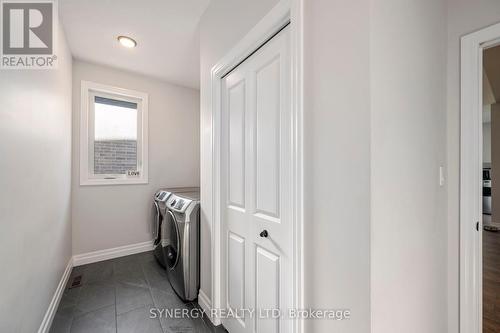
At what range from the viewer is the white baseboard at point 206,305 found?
5.48ft

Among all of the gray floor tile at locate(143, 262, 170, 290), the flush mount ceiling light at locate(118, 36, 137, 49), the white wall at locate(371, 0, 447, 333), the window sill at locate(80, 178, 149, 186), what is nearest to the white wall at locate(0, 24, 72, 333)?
the flush mount ceiling light at locate(118, 36, 137, 49)

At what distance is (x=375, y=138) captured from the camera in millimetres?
750

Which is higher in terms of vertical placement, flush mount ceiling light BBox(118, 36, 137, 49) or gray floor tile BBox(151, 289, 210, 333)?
flush mount ceiling light BBox(118, 36, 137, 49)

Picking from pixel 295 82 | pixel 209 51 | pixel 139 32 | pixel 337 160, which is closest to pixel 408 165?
pixel 337 160

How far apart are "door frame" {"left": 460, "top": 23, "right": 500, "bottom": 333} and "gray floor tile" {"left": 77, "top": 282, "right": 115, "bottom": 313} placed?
276 centimetres

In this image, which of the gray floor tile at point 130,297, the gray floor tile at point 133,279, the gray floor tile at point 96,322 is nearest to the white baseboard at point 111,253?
the gray floor tile at point 133,279

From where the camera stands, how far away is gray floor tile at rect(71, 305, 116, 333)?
5.34ft

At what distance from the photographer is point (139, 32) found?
2.16 meters

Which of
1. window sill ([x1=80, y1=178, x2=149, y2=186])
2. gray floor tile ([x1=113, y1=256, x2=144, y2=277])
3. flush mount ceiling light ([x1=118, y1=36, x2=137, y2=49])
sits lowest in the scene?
gray floor tile ([x1=113, y1=256, x2=144, y2=277])

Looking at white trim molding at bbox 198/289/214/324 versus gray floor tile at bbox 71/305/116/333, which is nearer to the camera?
gray floor tile at bbox 71/305/116/333

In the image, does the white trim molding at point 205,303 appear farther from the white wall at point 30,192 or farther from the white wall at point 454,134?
the white wall at point 454,134

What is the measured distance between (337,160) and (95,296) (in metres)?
2.59

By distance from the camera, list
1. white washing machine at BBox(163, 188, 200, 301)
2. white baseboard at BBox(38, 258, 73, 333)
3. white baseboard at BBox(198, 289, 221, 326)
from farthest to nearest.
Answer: white washing machine at BBox(163, 188, 200, 301) < white baseboard at BBox(198, 289, 221, 326) < white baseboard at BBox(38, 258, 73, 333)

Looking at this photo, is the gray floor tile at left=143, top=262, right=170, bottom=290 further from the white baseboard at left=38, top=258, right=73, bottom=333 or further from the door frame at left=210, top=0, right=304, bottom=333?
the door frame at left=210, top=0, right=304, bottom=333
